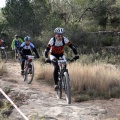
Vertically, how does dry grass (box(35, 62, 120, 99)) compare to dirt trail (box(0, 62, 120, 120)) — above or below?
above

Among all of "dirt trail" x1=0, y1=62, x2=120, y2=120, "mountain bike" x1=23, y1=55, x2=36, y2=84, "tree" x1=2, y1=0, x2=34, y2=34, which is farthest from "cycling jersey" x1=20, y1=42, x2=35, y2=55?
"tree" x1=2, y1=0, x2=34, y2=34

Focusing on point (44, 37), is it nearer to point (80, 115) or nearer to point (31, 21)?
point (31, 21)

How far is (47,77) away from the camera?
1063 centimetres

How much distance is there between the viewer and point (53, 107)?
693cm

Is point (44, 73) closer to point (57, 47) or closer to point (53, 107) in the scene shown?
point (57, 47)

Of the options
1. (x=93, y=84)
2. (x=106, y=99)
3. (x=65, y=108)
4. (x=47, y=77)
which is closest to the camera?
(x=65, y=108)

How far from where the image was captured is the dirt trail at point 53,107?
246 inches

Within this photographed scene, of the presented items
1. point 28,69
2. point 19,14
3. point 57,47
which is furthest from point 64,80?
point 19,14

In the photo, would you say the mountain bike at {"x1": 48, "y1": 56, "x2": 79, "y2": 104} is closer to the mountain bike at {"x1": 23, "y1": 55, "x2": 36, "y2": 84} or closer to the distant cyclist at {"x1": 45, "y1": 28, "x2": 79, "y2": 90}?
the distant cyclist at {"x1": 45, "y1": 28, "x2": 79, "y2": 90}

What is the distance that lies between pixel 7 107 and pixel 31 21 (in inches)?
650

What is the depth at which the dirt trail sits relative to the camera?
625cm

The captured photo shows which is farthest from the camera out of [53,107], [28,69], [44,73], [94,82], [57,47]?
[44,73]

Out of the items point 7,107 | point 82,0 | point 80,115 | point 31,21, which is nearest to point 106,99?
point 80,115

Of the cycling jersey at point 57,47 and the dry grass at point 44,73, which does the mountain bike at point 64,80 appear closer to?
the cycling jersey at point 57,47
